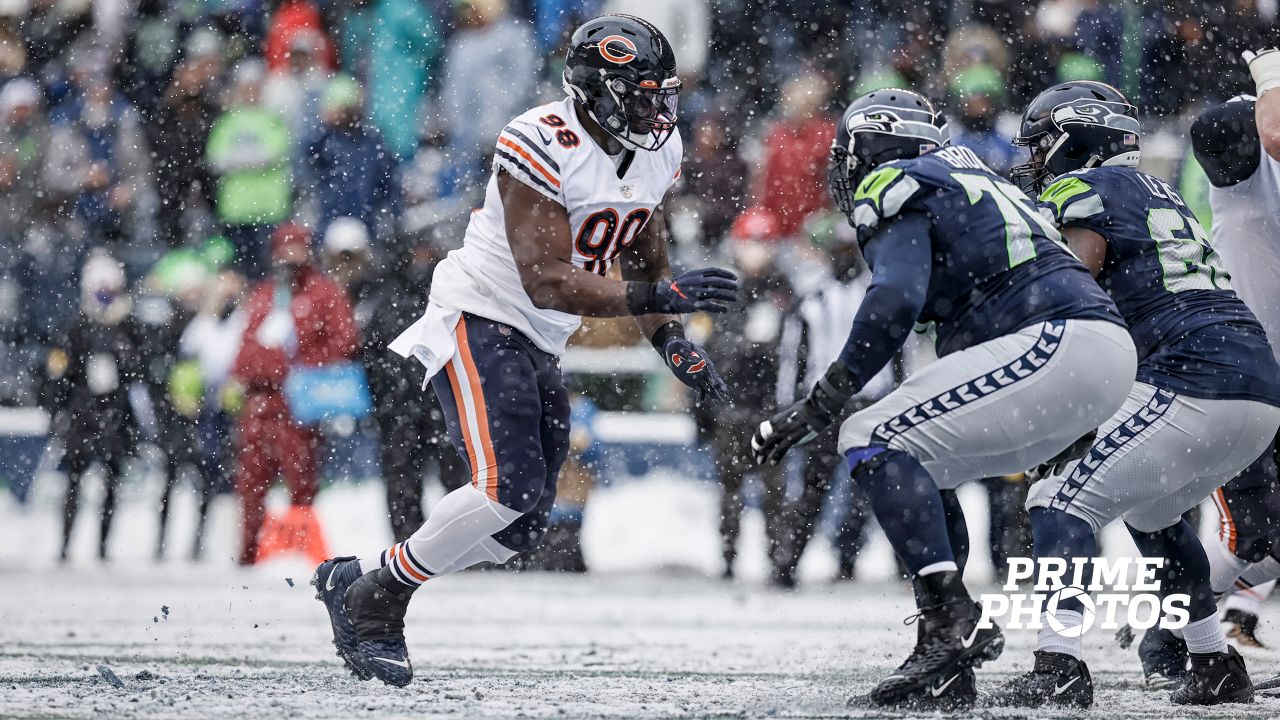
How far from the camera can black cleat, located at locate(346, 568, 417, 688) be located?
4.90m

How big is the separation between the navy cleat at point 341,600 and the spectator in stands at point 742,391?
4037mm

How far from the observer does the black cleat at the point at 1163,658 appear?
5203mm

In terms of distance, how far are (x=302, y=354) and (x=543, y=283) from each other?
16.4 ft

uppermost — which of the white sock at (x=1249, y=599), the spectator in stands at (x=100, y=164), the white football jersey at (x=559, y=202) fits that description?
the spectator in stands at (x=100, y=164)

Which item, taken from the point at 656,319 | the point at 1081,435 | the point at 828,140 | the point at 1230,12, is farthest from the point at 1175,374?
the point at 1230,12

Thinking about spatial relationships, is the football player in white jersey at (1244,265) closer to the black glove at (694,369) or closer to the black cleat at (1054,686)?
the black cleat at (1054,686)

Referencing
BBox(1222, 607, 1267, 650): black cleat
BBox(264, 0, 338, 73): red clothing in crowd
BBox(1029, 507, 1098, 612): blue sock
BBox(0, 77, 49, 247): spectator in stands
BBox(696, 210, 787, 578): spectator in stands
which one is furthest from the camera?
BBox(0, 77, 49, 247): spectator in stands

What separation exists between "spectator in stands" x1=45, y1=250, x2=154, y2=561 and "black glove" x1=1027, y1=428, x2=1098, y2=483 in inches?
279

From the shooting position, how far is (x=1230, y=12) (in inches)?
432

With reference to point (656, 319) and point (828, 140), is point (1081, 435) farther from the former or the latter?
point (828, 140)

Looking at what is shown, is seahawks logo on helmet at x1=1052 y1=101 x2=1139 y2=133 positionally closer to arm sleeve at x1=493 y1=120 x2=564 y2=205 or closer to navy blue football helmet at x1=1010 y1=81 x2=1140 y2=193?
navy blue football helmet at x1=1010 y1=81 x2=1140 y2=193

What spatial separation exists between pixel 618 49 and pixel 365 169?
19.6 ft

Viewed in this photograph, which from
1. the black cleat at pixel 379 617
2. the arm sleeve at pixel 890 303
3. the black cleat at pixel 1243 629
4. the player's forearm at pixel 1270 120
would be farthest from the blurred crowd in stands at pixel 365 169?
the arm sleeve at pixel 890 303

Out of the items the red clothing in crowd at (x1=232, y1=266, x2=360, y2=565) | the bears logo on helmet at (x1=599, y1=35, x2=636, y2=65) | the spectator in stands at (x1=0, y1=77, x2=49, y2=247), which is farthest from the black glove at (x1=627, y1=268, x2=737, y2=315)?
the spectator in stands at (x1=0, y1=77, x2=49, y2=247)
